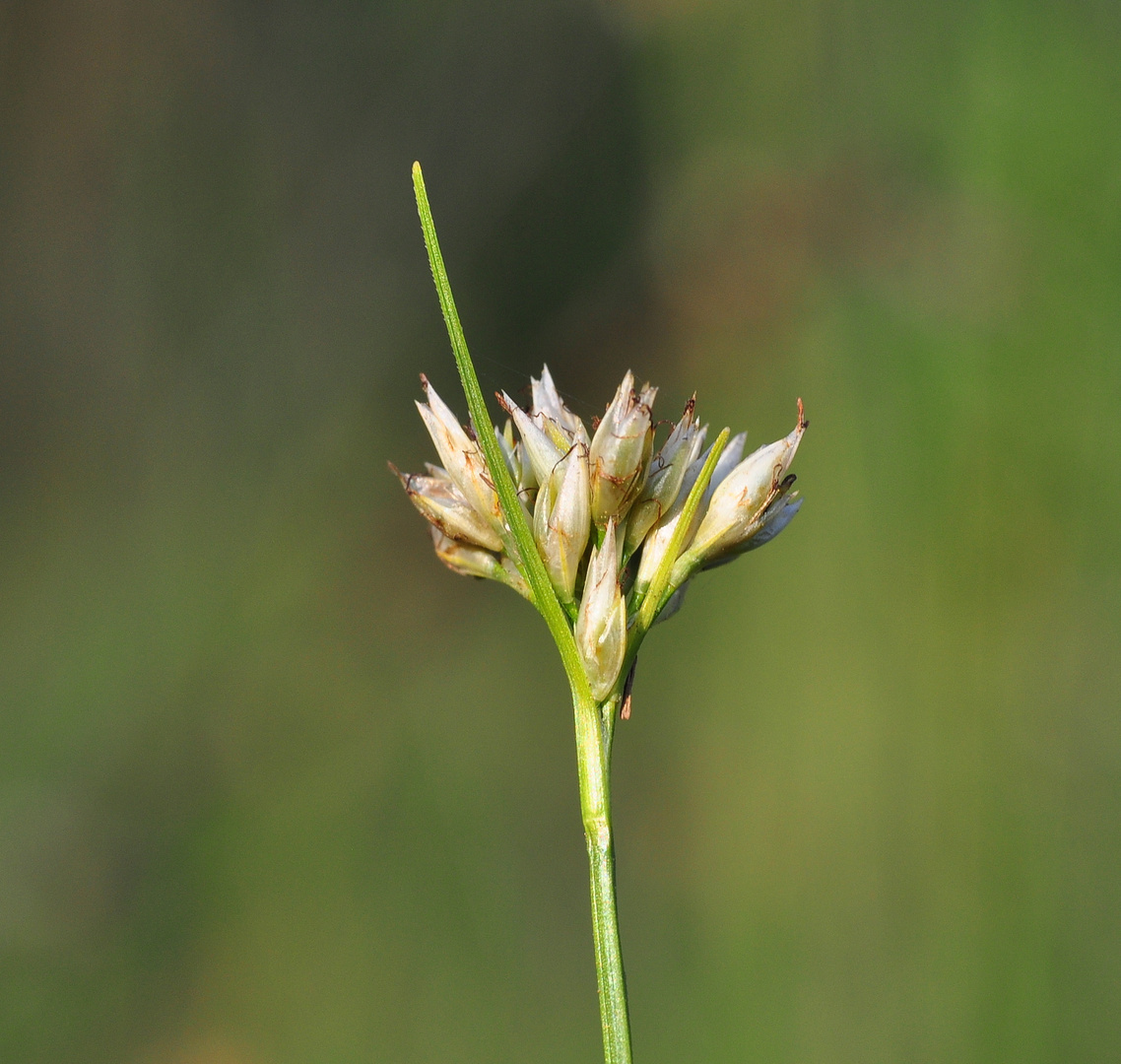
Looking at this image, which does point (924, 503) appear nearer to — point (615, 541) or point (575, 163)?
point (575, 163)

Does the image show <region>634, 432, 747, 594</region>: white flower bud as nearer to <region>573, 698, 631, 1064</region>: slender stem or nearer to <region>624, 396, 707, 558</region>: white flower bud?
<region>624, 396, 707, 558</region>: white flower bud

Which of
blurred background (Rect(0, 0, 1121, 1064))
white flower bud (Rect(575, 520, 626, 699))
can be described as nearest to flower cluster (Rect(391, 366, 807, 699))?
white flower bud (Rect(575, 520, 626, 699))

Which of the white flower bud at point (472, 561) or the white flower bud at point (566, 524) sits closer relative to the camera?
the white flower bud at point (566, 524)

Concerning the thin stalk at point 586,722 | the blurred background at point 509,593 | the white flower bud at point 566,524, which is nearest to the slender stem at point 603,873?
the thin stalk at point 586,722

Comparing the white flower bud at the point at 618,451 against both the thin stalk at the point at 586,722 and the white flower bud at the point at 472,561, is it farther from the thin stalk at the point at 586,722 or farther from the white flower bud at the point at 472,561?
the white flower bud at the point at 472,561

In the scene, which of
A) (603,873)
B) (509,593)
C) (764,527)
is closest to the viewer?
(603,873)

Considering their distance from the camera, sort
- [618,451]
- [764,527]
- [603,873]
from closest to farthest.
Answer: [603,873]
[618,451]
[764,527]

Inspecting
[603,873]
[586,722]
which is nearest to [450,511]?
[586,722]

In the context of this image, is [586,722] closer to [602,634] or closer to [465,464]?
[602,634]
